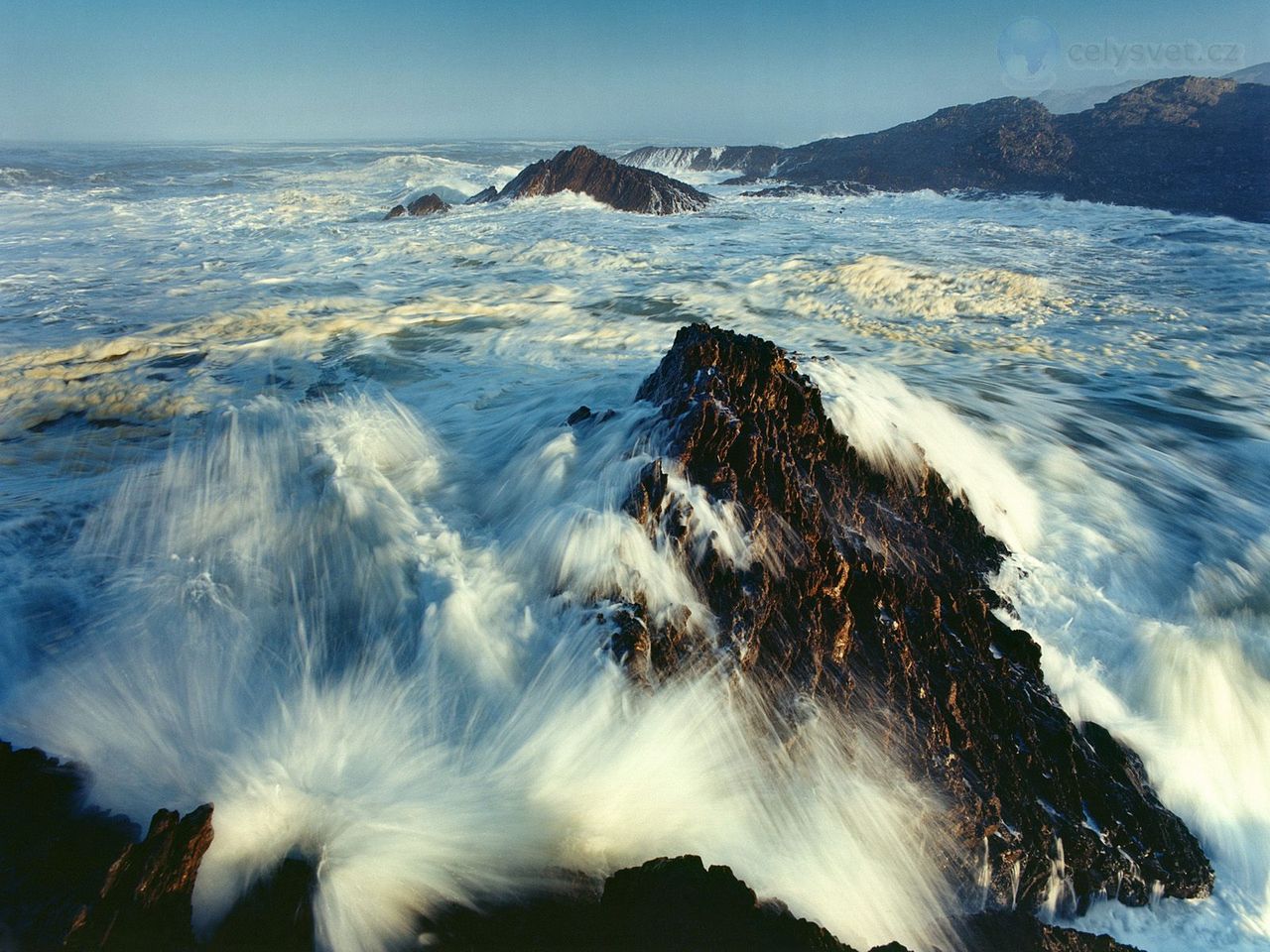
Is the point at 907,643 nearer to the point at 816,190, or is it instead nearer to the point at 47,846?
the point at 47,846

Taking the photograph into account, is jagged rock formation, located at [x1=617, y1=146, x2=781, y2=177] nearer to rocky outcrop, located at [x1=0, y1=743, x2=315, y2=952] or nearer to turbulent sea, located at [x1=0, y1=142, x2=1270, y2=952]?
turbulent sea, located at [x1=0, y1=142, x2=1270, y2=952]

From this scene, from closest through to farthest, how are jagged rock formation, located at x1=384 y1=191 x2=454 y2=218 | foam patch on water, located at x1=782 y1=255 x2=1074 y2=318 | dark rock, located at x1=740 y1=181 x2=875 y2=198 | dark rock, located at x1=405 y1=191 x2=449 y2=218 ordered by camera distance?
1. foam patch on water, located at x1=782 y1=255 x2=1074 y2=318
2. jagged rock formation, located at x1=384 y1=191 x2=454 y2=218
3. dark rock, located at x1=405 y1=191 x2=449 y2=218
4. dark rock, located at x1=740 y1=181 x2=875 y2=198

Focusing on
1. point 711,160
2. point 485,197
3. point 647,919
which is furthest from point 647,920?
point 711,160

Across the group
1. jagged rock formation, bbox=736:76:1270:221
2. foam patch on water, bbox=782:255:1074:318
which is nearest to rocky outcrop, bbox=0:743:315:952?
foam patch on water, bbox=782:255:1074:318

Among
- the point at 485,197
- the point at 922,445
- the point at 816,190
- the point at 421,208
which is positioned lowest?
the point at 922,445

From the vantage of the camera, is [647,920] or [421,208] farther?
[421,208]

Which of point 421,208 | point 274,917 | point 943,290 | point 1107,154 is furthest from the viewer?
point 1107,154

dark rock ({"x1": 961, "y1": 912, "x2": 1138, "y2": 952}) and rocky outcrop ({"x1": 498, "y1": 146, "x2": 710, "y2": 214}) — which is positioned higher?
rocky outcrop ({"x1": 498, "y1": 146, "x2": 710, "y2": 214})
